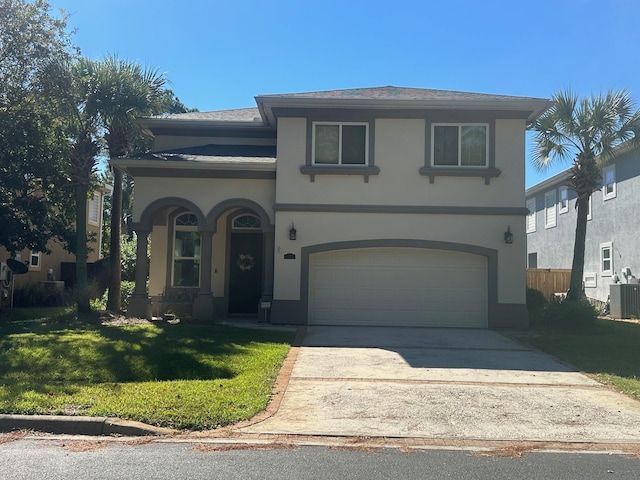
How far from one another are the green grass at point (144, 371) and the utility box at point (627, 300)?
12123 millimetres

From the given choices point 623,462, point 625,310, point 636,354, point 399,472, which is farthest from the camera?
point 625,310

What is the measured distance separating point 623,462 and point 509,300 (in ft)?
31.6

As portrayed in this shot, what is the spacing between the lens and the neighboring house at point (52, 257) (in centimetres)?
2170

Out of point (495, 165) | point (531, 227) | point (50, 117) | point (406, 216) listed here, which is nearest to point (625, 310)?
point (495, 165)

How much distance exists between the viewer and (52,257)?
2417 cm

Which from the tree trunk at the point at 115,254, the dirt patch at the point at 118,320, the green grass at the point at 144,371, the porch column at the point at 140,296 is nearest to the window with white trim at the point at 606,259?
the green grass at the point at 144,371

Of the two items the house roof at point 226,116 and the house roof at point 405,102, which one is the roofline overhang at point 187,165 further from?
the house roof at point 226,116

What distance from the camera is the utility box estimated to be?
18562mm

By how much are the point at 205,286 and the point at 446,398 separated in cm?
861

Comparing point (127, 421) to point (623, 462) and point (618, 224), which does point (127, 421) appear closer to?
point (623, 462)

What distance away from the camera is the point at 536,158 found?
17.9 metres

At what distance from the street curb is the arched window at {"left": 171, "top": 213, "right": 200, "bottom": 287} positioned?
10115 mm

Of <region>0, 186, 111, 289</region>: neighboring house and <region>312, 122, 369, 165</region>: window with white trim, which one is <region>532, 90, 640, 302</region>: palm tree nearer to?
<region>312, 122, 369, 165</region>: window with white trim

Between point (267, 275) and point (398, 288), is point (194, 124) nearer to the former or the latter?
point (267, 275)
